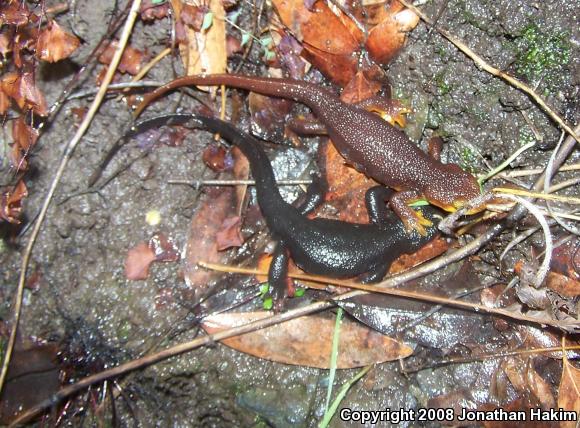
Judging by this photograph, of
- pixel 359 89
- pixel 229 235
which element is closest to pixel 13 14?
pixel 229 235

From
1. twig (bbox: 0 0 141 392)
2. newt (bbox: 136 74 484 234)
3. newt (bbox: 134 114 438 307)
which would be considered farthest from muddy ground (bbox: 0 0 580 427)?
newt (bbox: 134 114 438 307)

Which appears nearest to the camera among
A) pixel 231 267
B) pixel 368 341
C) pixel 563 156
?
pixel 563 156

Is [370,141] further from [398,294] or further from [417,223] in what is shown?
[398,294]

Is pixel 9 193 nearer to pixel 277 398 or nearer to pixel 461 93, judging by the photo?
pixel 277 398

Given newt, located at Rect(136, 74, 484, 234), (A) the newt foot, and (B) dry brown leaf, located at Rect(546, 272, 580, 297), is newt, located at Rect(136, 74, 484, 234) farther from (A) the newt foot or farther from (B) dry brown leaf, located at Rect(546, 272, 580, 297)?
(B) dry brown leaf, located at Rect(546, 272, 580, 297)

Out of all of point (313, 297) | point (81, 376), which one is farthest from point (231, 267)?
point (81, 376)

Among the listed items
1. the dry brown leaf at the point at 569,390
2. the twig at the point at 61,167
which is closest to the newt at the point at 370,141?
the twig at the point at 61,167

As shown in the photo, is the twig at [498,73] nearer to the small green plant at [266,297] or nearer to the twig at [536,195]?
the twig at [536,195]
